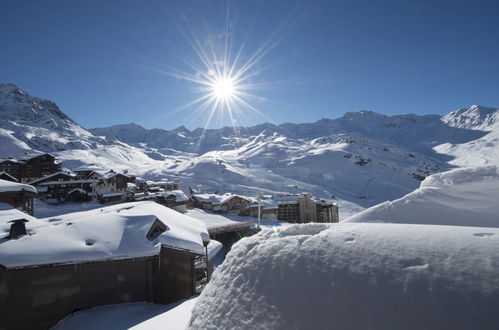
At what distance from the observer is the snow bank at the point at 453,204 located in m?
4.23

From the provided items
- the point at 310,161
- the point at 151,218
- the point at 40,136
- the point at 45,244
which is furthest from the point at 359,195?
the point at 40,136

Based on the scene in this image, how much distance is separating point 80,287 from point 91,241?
1.89 meters

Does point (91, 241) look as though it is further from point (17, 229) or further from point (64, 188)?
point (64, 188)

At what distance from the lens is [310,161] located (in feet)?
351

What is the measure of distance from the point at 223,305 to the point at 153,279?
Answer: 10.3 metres

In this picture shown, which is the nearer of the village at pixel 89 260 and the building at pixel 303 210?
the village at pixel 89 260

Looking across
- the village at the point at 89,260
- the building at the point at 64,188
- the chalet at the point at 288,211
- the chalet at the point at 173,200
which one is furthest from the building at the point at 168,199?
the village at the point at 89,260

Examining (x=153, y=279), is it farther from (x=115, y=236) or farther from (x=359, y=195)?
Answer: (x=359, y=195)

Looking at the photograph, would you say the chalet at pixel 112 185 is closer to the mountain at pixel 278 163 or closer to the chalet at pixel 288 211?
the chalet at pixel 288 211

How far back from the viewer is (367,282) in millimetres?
2707

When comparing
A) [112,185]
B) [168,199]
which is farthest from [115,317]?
[112,185]

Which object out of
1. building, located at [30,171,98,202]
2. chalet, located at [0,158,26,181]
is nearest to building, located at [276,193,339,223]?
building, located at [30,171,98,202]

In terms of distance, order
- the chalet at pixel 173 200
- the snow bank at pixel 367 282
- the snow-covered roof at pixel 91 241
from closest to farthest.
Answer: the snow bank at pixel 367 282, the snow-covered roof at pixel 91 241, the chalet at pixel 173 200

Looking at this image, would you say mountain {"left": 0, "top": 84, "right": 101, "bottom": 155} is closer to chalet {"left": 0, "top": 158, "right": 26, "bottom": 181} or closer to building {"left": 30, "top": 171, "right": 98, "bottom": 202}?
chalet {"left": 0, "top": 158, "right": 26, "bottom": 181}
